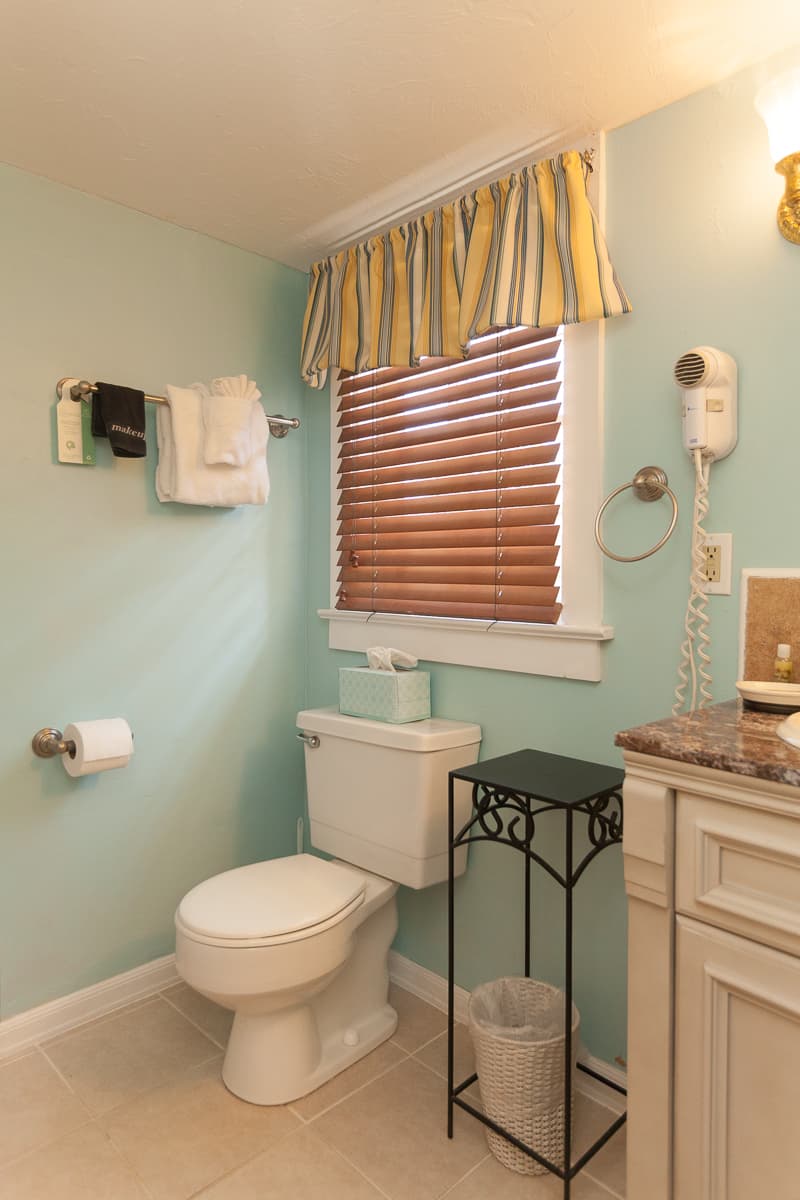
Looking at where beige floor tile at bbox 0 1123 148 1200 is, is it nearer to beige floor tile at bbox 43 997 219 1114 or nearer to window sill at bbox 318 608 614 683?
beige floor tile at bbox 43 997 219 1114

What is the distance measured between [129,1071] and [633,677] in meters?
1.54

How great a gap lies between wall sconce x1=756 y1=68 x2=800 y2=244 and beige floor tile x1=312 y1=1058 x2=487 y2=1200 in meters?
1.95

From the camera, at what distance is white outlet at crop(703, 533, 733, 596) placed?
152cm

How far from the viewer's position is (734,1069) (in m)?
1.06

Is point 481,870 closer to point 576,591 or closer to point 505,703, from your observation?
point 505,703

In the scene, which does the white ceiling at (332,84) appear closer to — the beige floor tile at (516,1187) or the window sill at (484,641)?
the window sill at (484,641)

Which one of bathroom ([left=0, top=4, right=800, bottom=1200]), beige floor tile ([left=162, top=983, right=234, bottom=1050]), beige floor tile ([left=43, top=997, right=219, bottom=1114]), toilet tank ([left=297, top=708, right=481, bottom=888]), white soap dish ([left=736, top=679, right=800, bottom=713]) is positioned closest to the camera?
white soap dish ([left=736, top=679, right=800, bottom=713])

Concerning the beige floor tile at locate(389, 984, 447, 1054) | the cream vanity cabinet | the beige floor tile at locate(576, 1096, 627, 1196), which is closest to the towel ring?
the cream vanity cabinet

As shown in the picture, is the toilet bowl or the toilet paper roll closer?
the toilet bowl

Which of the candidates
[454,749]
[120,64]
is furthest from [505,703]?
[120,64]

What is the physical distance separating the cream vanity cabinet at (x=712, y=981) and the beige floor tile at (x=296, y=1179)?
606 millimetres

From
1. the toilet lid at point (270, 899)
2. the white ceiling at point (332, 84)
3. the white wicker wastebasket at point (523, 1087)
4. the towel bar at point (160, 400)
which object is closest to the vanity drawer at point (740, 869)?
the white wicker wastebasket at point (523, 1087)

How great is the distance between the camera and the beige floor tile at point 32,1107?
1.60 metres

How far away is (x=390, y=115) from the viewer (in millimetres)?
1632
